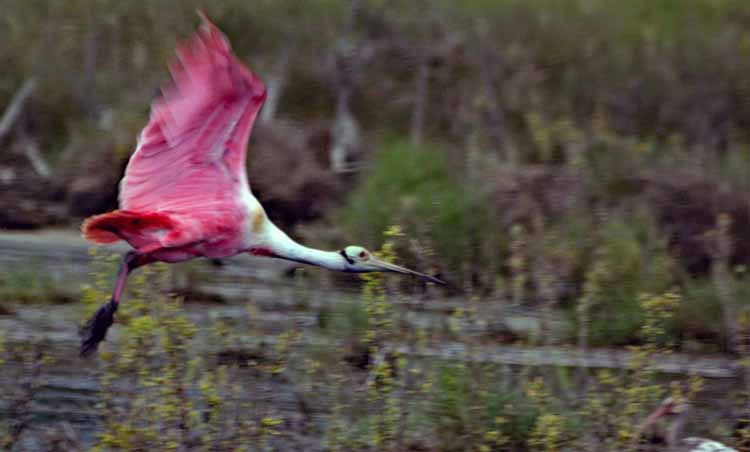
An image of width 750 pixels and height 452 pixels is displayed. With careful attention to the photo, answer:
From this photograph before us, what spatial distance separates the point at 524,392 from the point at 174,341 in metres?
1.69

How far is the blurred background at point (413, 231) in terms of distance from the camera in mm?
6062

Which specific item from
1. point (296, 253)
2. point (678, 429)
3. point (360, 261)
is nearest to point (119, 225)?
point (296, 253)

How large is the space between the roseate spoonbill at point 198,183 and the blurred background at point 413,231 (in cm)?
18

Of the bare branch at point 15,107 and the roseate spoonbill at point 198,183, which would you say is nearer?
the roseate spoonbill at point 198,183

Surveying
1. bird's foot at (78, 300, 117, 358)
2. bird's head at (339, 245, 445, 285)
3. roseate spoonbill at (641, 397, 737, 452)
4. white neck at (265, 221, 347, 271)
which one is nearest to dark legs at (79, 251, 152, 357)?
bird's foot at (78, 300, 117, 358)

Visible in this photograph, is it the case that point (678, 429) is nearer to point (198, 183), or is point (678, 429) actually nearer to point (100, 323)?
point (198, 183)

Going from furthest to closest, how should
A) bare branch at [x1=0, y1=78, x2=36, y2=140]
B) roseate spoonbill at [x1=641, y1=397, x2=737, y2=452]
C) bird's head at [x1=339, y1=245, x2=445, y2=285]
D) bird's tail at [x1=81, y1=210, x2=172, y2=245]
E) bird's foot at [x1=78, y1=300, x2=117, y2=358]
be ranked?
bare branch at [x1=0, y1=78, x2=36, y2=140]
bird's head at [x1=339, y1=245, x2=445, y2=285]
roseate spoonbill at [x1=641, y1=397, x2=737, y2=452]
bird's tail at [x1=81, y1=210, x2=172, y2=245]
bird's foot at [x1=78, y1=300, x2=117, y2=358]

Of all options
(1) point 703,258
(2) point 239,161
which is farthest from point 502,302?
(2) point 239,161

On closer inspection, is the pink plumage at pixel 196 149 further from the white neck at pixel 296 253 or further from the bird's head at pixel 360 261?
the bird's head at pixel 360 261

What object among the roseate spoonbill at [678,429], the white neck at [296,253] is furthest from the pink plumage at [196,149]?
the roseate spoonbill at [678,429]

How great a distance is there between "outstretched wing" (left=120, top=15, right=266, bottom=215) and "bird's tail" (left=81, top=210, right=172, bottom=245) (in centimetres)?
23

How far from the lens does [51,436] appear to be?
600 cm

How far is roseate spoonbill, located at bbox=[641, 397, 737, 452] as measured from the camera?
6.31m

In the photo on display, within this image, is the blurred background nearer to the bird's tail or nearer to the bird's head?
the bird's tail
